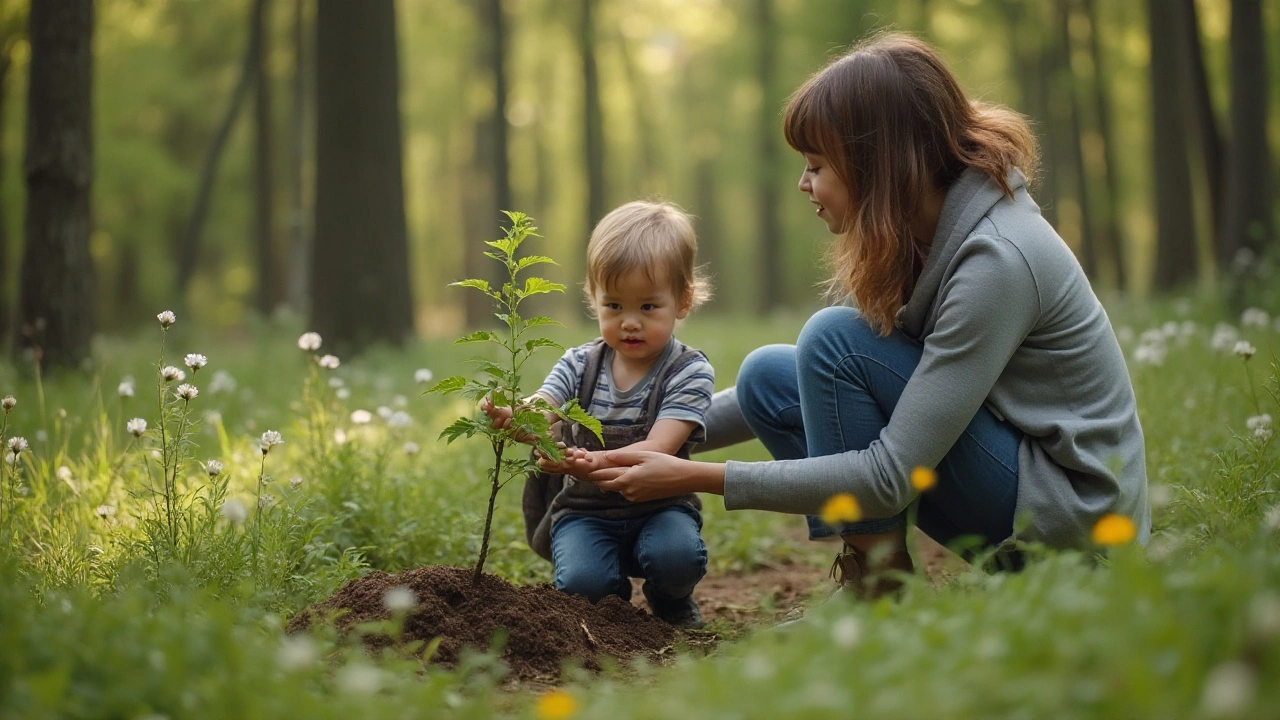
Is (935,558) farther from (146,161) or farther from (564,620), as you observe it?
(146,161)

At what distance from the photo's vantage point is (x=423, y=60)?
63.7ft

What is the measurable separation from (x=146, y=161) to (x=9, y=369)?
39.9ft

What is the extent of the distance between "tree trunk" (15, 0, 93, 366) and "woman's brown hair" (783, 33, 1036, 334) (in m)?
5.52

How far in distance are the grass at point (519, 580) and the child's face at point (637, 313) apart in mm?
884

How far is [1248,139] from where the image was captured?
856cm

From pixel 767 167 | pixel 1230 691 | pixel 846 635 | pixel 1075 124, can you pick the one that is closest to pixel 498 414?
pixel 846 635

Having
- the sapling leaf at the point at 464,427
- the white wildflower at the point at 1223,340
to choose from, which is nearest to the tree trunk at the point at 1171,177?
the white wildflower at the point at 1223,340

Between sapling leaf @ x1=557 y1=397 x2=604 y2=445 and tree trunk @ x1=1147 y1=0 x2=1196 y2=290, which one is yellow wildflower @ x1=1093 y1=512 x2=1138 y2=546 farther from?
tree trunk @ x1=1147 y1=0 x2=1196 y2=290

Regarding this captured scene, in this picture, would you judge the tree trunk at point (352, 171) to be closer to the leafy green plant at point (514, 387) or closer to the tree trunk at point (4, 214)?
the tree trunk at point (4, 214)

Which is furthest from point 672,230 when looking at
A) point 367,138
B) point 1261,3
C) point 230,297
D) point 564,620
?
point 230,297

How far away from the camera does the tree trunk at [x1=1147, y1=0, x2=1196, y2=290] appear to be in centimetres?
1195

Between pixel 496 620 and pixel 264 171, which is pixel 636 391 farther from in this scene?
pixel 264 171

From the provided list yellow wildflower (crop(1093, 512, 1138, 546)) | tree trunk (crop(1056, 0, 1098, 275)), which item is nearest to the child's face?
yellow wildflower (crop(1093, 512, 1138, 546))

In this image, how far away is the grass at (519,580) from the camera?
1416mm
